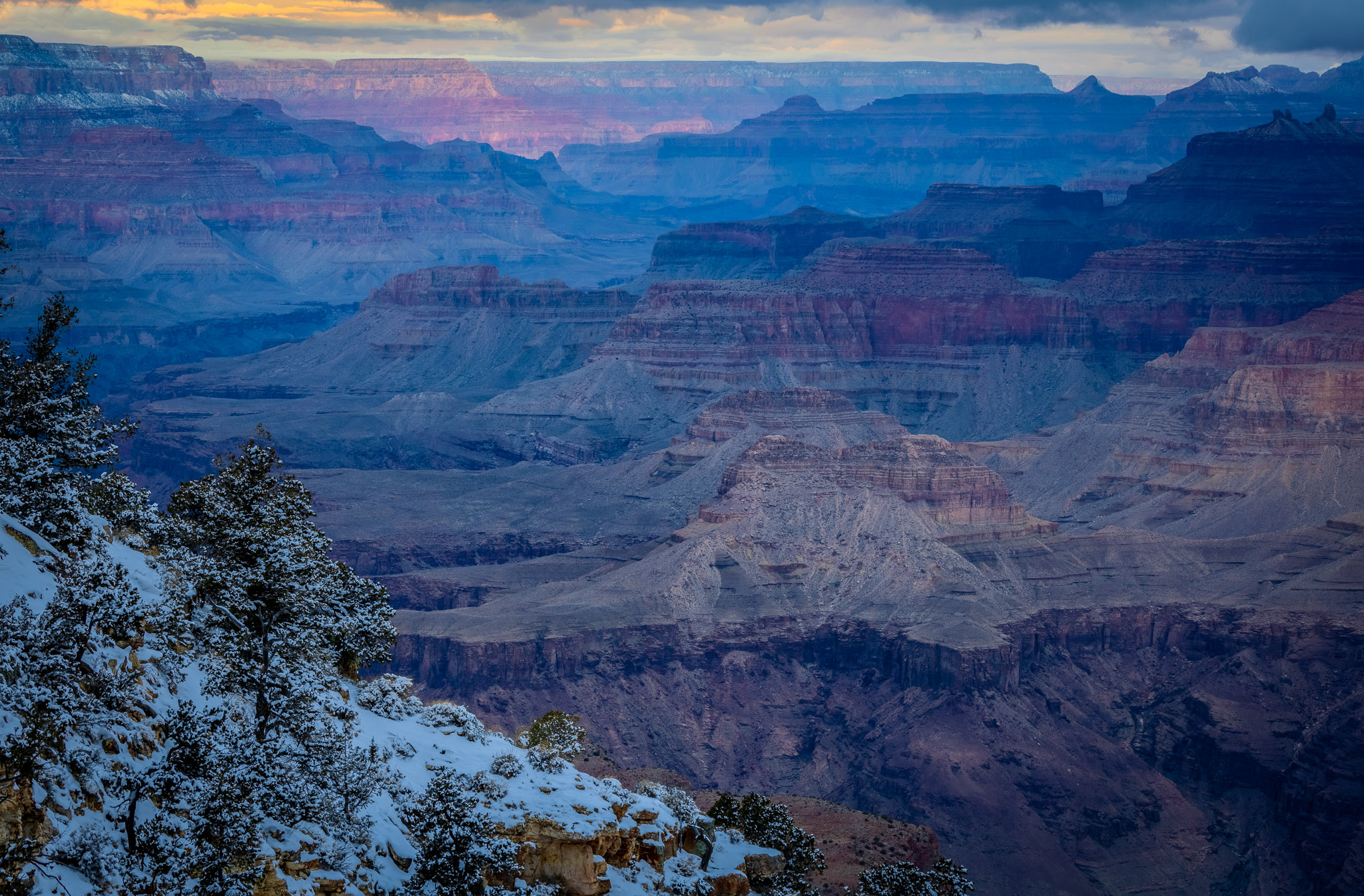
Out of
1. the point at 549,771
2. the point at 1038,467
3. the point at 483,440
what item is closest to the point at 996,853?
the point at 549,771

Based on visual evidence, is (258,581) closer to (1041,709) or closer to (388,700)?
(388,700)

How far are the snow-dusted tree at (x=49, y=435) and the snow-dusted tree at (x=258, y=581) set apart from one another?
7.10 feet

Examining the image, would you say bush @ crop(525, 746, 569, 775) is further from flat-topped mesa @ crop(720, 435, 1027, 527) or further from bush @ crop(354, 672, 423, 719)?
flat-topped mesa @ crop(720, 435, 1027, 527)

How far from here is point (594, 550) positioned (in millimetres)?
122625

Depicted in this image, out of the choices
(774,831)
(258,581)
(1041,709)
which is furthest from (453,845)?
(1041,709)

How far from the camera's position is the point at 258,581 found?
3756cm

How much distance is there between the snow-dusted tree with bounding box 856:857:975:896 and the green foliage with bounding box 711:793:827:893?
57.9 inches

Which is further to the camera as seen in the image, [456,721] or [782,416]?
[782,416]

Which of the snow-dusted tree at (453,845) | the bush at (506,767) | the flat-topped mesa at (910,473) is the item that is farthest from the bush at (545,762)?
the flat-topped mesa at (910,473)

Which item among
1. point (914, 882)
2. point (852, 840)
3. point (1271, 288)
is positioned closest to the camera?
point (914, 882)

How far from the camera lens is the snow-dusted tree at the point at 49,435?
36.3m

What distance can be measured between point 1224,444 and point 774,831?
95.0 m

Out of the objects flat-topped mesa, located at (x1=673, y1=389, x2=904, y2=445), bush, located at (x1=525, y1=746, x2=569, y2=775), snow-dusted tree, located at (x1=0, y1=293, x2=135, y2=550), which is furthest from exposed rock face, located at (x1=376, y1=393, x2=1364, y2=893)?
snow-dusted tree, located at (x1=0, y1=293, x2=135, y2=550)

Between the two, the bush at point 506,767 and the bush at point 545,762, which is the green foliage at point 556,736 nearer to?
the bush at point 545,762
